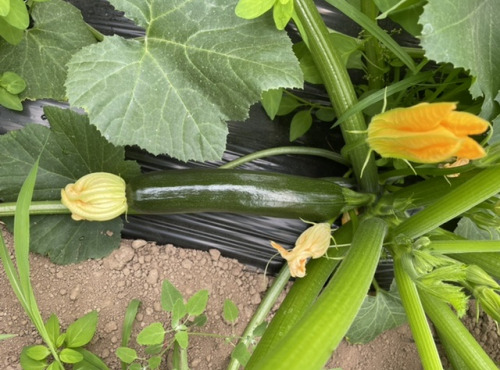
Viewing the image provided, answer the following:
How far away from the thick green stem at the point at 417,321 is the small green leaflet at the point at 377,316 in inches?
18.9

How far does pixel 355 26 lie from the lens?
73.0 inches

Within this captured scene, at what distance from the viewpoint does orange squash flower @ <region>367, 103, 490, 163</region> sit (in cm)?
90

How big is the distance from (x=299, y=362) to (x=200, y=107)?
752mm

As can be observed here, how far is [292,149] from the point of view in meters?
1.80

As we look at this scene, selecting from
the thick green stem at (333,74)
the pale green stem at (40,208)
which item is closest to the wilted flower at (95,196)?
the pale green stem at (40,208)

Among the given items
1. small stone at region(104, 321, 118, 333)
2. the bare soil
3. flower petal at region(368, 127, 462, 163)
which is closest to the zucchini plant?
flower petal at region(368, 127, 462, 163)

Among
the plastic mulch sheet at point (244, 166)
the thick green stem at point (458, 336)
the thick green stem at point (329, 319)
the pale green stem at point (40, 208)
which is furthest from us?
the plastic mulch sheet at point (244, 166)

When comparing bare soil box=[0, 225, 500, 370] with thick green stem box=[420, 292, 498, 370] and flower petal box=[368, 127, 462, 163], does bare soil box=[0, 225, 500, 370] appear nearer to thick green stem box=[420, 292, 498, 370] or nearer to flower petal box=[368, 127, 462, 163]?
thick green stem box=[420, 292, 498, 370]

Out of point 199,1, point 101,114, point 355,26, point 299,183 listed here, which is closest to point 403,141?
point 299,183

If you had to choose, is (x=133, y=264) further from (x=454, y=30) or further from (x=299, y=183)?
(x=454, y=30)

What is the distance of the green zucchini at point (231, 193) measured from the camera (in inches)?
59.1

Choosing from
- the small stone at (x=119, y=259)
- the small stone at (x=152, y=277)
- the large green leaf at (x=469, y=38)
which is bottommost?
the small stone at (x=152, y=277)

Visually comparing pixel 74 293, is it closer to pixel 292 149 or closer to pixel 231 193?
pixel 231 193

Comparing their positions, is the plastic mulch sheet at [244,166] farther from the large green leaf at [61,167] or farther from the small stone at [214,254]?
the large green leaf at [61,167]
